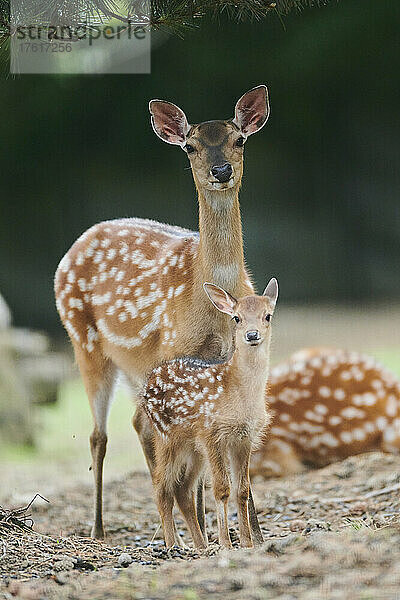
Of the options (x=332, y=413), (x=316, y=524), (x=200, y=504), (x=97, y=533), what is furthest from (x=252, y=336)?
(x=332, y=413)

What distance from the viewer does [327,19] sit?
6.66 m

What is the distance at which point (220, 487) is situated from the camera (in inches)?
117

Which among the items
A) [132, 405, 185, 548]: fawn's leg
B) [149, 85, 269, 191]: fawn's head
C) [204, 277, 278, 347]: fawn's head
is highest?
[149, 85, 269, 191]: fawn's head

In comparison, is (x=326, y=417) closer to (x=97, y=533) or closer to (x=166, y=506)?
(x=97, y=533)

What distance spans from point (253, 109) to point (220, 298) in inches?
27.8

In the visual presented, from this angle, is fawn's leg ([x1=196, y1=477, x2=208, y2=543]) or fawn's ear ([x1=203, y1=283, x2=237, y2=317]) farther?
fawn's leg ([x1=196, y1=477, x2=208, y2=543])

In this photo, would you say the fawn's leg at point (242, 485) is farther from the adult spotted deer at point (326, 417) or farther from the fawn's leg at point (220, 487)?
the adult spotted deer at point (326, 417)

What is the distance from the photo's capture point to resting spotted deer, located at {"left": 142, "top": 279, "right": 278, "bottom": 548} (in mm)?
2998

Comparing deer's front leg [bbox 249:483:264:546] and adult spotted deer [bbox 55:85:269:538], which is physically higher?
adult spotted deer [bbox 55:85:269:538]

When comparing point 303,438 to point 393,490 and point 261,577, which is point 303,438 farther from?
point 261,577

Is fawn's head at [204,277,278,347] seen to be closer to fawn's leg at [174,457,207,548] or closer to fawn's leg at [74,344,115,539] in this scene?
fawn's leg at [174,457,207,548]

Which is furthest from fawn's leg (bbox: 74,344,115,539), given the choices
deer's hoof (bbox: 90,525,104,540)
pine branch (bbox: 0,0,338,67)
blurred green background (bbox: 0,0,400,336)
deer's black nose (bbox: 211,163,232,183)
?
blurred green background (bbox: 0,0,400,336)

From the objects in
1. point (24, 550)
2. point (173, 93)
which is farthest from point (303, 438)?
point (173, 93)

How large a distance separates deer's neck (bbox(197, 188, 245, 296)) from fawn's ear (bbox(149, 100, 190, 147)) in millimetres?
Result: 217
